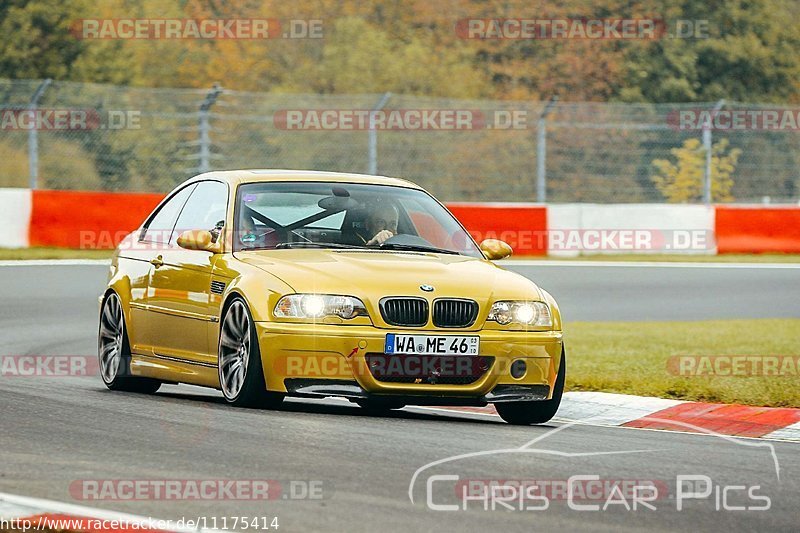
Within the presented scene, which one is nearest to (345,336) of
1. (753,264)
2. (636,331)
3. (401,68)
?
(636,331)

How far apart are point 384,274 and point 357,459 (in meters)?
2.00

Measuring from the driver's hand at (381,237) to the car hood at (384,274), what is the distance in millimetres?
236

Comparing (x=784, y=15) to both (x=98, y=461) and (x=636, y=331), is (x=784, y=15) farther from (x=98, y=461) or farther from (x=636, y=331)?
(x=98, y=461)

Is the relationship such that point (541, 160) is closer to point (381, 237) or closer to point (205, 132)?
point (205, 132)

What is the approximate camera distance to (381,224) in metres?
10.2

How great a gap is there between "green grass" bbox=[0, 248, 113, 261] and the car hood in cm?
1318

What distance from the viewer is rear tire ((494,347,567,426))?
9469 millimetres

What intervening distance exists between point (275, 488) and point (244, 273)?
2.98 metres

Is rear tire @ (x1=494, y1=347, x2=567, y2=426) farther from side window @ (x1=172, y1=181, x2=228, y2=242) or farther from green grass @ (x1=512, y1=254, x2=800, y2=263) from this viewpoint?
green grass @ (x1=512, y1=254, x2=800, y2=263)

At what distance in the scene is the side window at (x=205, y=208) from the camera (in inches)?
405

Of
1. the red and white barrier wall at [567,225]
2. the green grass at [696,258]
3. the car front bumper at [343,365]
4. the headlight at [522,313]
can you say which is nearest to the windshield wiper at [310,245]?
the car front bumper at [343,365]

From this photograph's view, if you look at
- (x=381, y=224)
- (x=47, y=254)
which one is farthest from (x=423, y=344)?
(x=47, y=254)

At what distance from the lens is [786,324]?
17.3 meters

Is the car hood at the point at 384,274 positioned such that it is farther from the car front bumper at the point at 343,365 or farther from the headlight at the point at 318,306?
the car front bumper at the point at 343,365
